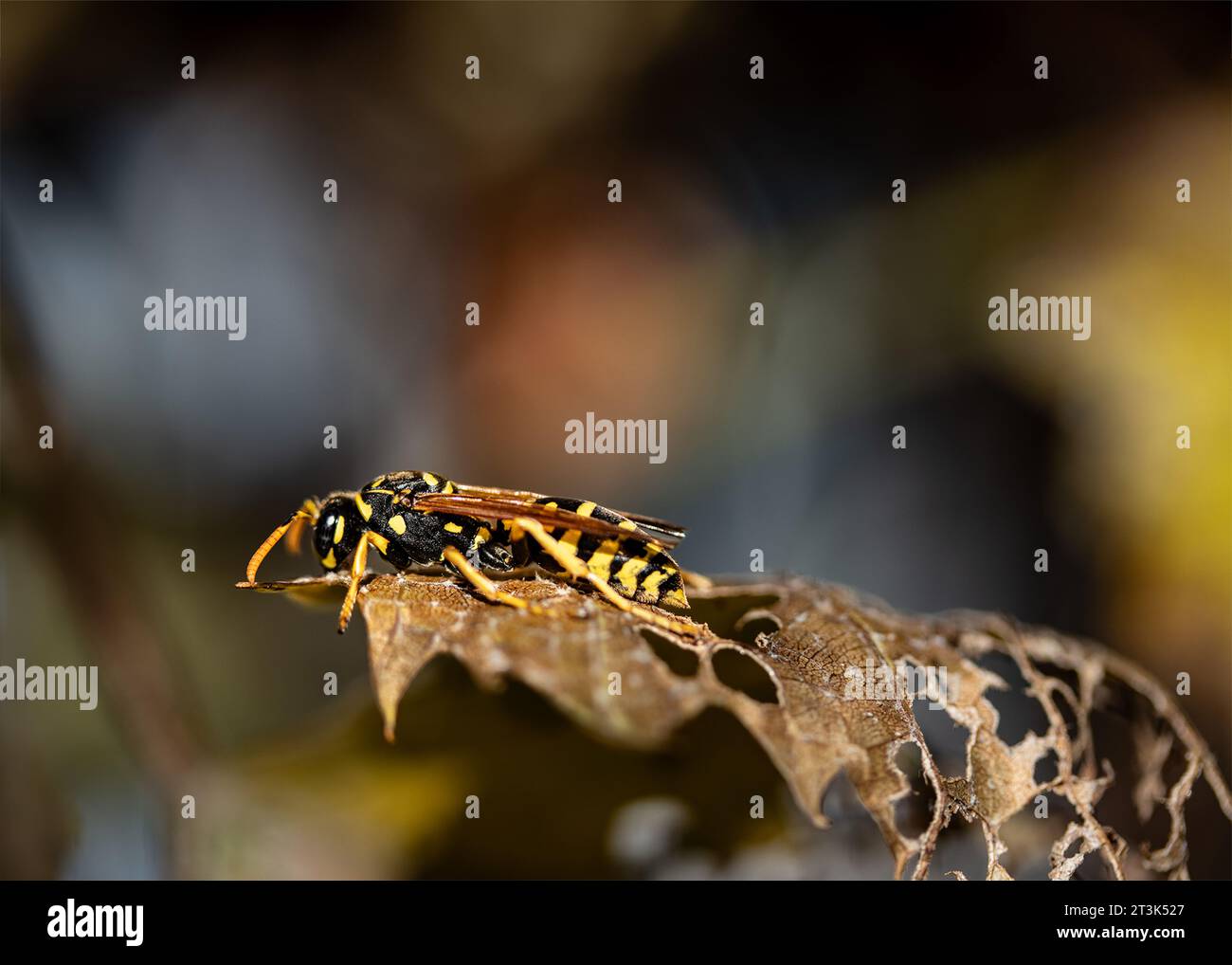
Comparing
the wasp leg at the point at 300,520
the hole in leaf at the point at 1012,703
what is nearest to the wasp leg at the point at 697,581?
the hole in leaf at the point at 1012,703

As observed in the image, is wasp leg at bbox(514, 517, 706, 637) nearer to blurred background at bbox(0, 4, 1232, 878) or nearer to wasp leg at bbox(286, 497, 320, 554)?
wasp leg at bbox(286, 497, 320, 554)

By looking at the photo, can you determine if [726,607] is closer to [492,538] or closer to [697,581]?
[697,581]

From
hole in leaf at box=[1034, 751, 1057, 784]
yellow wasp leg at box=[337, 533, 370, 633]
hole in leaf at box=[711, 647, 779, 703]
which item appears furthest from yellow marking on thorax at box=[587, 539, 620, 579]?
hole in leaf at box=[1034, 751, 1057, 784]

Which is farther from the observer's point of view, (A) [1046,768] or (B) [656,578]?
(B) [656,578]

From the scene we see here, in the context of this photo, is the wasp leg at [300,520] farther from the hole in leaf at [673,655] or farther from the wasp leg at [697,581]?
the hole in leaf at [673,655]

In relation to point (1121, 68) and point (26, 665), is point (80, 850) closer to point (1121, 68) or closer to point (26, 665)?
point (26, 665)

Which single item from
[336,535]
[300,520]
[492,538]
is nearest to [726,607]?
[492,538]
